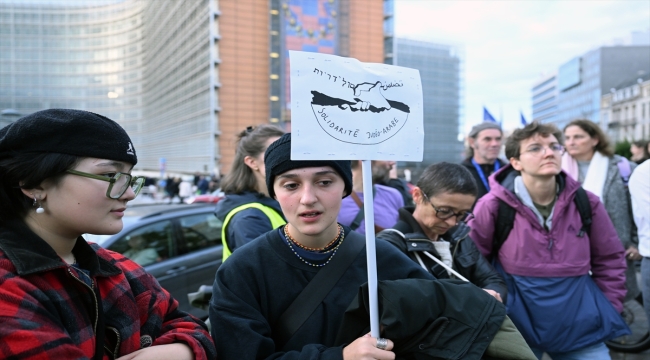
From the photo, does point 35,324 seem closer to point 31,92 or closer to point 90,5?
point 31,92

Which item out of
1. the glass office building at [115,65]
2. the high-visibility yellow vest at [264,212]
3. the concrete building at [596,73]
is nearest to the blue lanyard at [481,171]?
the high-visibility yellow vest at [264,212]

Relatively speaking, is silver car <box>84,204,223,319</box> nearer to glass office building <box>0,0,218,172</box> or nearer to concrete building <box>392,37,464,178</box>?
glass office building <box>0,0,218,172</box>

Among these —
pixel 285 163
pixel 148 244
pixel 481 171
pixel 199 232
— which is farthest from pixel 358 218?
pixel 199 232

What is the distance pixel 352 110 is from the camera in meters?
1.49

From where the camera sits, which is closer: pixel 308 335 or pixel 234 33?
pixel 308 335

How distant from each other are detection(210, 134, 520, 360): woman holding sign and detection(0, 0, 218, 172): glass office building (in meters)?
58.4

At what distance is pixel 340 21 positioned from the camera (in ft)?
184

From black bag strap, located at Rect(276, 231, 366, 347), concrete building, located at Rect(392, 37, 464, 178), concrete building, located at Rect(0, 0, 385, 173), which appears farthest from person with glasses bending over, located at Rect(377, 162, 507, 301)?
concrete building, located at Rect(392, 37, 464, 178)

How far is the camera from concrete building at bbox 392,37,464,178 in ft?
244

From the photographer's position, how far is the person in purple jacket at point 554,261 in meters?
2.43

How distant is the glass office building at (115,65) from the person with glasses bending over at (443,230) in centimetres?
5795

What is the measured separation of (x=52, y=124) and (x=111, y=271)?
501mm

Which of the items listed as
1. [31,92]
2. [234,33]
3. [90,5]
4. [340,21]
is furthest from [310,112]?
[90,5]

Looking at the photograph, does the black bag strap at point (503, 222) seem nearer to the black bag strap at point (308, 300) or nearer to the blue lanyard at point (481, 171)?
the black bag strap at point (308, 300)
